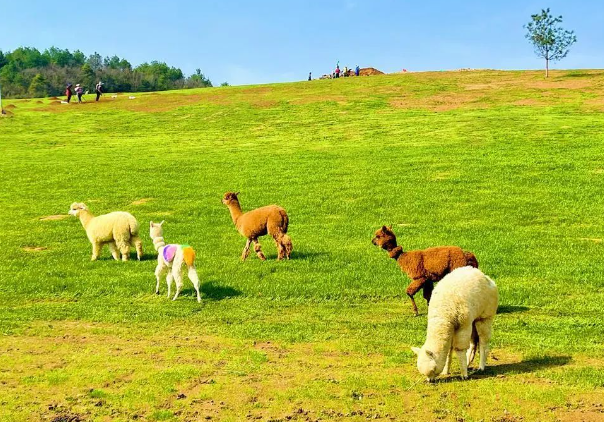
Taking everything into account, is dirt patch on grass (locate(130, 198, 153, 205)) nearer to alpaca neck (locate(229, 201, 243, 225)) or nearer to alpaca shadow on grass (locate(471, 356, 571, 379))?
alpaca neck (locate(229, 201, 243, 225))

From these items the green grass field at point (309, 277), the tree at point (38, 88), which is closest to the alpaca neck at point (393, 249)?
the green grass field at point (309, 277)

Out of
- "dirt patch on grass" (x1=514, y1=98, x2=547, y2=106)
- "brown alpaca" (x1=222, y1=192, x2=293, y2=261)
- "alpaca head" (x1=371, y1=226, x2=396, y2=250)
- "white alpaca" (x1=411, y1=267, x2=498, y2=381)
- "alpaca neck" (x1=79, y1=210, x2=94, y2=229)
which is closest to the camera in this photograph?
"white alpaca" (x1=411, y1=267, x2=498, y2=381)

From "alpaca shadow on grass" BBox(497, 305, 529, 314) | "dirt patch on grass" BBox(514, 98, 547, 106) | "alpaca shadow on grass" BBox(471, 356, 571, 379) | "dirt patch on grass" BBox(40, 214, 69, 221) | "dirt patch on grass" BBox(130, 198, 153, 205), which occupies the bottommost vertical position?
"alpaca shadow on grass" BBox(471, 356, 571, 379)

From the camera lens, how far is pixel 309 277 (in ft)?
49.0

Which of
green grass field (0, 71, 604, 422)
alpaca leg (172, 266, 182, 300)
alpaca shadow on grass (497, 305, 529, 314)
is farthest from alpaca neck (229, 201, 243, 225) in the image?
alpaca shadow on grass (497, 305, 529, 314)

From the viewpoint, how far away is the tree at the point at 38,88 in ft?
433

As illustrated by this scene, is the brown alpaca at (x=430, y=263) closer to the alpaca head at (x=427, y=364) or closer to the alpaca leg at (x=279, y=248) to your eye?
the alpaca head at (x=427, y=364)

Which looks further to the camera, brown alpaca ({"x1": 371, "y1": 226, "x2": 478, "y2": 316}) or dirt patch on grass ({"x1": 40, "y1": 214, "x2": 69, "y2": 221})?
dirt patch on grass ({"x1": 40, "y1": 214, "x2": 69, "y2": 221})

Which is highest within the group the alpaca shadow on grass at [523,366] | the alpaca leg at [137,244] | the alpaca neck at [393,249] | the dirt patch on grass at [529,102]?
the dirt patch on grass at [529,102]

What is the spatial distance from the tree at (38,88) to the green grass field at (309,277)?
9645 centimetres

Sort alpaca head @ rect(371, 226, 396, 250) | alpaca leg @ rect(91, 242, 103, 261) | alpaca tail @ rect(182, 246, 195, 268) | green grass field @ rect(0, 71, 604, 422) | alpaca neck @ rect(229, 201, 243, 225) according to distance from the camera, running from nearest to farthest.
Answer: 1. green grass field @ rect(0, 71, 604, 422)
2. alpaca head @ rect(371, 226, 396, 250)
3. alpaca tail @ rect(182, 246, 195, 268)
4. alpaca neck @ rect(229, 201, 243, 225)
5. alpaca leg @ rect(91, 242, 103, 261)

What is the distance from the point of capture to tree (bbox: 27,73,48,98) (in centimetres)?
13191

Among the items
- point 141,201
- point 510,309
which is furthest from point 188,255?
point 141,201

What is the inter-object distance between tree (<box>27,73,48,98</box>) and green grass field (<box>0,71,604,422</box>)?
96.5 meters
